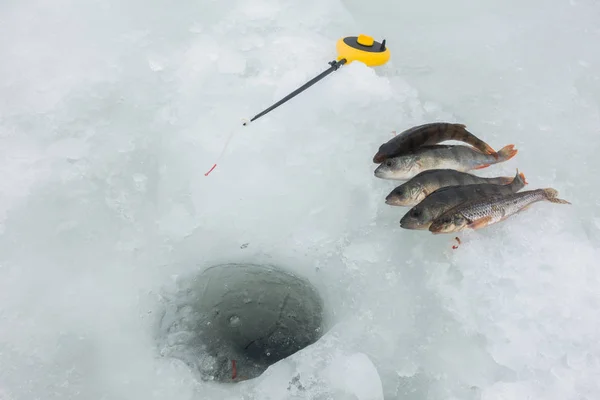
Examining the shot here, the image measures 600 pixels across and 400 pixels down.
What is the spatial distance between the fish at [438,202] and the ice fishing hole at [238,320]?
66 cm

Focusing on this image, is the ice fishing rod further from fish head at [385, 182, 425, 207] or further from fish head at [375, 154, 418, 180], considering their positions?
fish head at [385, 182, 425, 207]

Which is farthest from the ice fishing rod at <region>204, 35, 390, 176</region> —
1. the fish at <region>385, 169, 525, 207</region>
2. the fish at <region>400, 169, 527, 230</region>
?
the fish at <region>400, 169, 527, 230</region>

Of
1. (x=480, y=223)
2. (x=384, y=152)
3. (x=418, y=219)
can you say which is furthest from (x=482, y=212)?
(x=384, y=152)

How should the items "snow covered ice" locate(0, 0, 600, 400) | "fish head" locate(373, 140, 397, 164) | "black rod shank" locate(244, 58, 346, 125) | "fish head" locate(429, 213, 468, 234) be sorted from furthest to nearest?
1. "black rod shank" locate(244, 58, 346, 125)
2. "fish head" locate(373, 140, 397, 164)
3. "fish head" locate(429, 213, 468, 234)
4. "snow covered ice" locate(0, 0, 600, 400)

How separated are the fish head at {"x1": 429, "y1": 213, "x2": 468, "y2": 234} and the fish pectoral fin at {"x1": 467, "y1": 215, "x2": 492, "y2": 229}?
5 cm

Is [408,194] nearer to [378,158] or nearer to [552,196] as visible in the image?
[378,158]

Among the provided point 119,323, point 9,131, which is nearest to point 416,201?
point 119,323

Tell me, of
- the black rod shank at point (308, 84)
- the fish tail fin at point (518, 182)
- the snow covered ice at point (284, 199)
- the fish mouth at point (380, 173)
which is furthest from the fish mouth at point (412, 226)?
the black rod shank at point (308, 84)

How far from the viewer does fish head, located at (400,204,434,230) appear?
2.31 m

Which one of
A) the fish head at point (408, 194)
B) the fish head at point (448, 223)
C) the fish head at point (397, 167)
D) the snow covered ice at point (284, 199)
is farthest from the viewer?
the fish head at point (397, 167)

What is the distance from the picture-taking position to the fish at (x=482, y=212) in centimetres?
225

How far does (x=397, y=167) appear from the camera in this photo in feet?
8.45

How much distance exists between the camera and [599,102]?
3504 millimetres

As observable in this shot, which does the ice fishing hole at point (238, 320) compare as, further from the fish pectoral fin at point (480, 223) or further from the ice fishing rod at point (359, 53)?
the ice fishing rod at point (359, 53)
